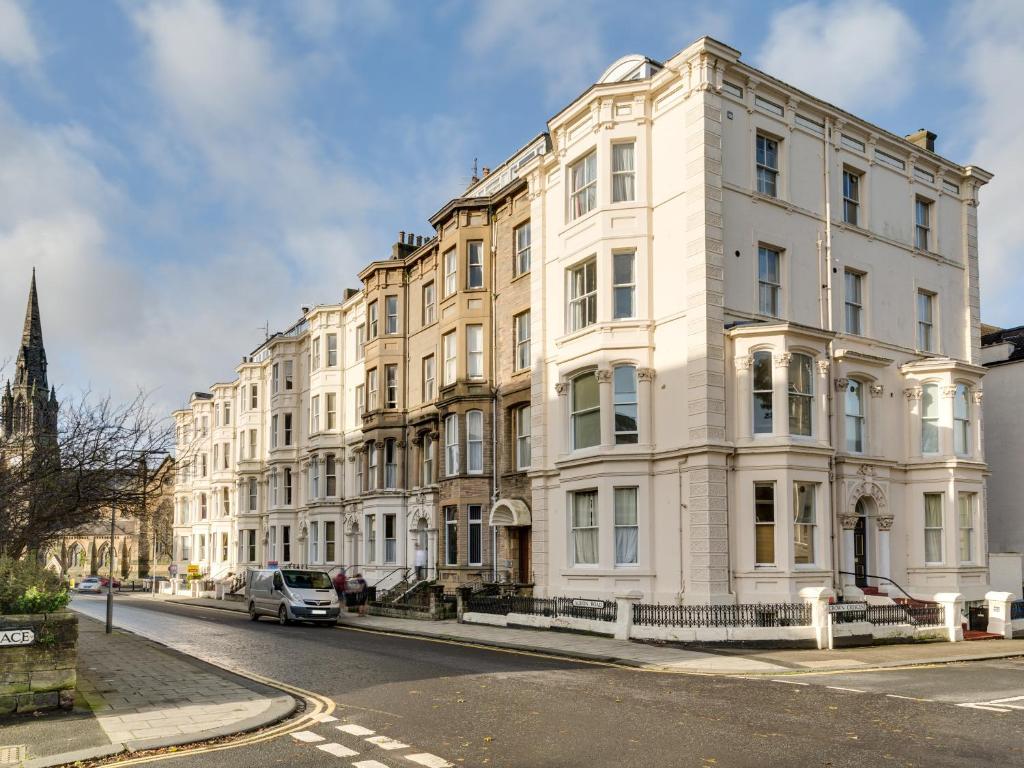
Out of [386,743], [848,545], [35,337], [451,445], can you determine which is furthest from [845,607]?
[35,337]

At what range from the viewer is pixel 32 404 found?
20906 millimetres

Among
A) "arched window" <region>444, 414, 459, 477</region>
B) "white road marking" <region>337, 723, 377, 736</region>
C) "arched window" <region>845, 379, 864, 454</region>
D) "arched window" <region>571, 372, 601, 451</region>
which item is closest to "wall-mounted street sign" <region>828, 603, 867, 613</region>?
"arched window" <region>845, 379, 864, 454</region>

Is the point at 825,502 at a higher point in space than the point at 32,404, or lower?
lower

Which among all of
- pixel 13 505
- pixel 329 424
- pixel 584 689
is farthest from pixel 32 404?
pixel 329 424

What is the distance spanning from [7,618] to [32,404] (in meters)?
10.2

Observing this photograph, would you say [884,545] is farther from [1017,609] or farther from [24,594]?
[24,594]

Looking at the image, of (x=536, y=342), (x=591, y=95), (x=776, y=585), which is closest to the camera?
(x=776, y=585)

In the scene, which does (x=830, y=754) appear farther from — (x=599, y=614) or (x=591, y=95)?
(x=591, y=95)

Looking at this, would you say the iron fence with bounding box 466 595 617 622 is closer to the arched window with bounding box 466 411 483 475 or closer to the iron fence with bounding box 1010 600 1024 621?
the arched window with bounding box 466 411 483 475

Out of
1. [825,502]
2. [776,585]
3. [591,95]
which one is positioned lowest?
[776,585]

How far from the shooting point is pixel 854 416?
26.5 m

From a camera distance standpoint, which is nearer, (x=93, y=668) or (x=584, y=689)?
(x=584, y=689)

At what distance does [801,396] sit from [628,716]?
1407 centimetres

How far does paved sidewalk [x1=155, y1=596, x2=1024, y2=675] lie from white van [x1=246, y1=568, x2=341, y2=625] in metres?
6.90
